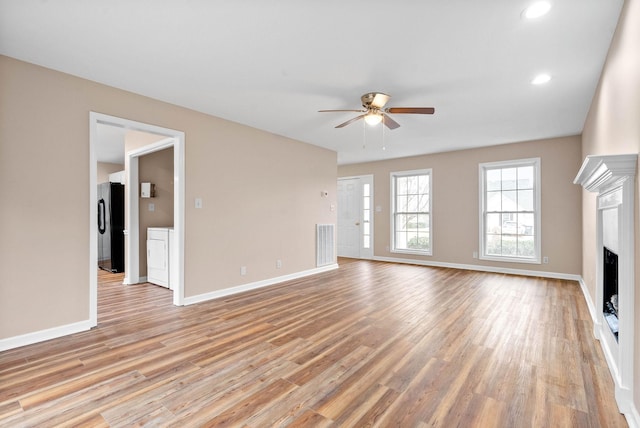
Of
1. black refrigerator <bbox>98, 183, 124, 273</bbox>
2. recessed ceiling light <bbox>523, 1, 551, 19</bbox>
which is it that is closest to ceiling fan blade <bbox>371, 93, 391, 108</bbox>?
recessed ceiling light <bbox>523, 1, 551, 19</bbox>

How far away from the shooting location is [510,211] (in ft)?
19.1

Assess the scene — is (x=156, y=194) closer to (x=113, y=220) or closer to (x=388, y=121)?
(x=113, y=220)

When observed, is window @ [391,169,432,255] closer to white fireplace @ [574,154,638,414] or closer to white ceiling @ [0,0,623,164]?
white ceiling @ [0,0,623,164]

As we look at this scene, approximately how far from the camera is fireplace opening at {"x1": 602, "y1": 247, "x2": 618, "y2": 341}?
2.27 metres

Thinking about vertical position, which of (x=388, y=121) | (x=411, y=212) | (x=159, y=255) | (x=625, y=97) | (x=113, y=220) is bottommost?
(x=159, y=255)

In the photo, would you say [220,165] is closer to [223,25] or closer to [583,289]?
[223,25]

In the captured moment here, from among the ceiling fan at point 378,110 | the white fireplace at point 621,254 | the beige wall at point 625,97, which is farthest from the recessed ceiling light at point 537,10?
the ceiling fan at point 378,110

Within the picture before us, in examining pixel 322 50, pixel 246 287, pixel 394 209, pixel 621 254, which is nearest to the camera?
pixel 621 254

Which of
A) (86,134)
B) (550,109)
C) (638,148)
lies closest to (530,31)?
(638,148)

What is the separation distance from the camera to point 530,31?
2250 mm

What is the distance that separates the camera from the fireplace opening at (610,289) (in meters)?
2.27

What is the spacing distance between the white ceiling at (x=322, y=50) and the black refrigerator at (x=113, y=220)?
10.6 feet

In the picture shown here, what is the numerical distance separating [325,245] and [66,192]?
413cm

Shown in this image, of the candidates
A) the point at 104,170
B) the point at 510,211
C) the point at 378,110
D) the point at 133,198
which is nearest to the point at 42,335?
the point at 133,198
